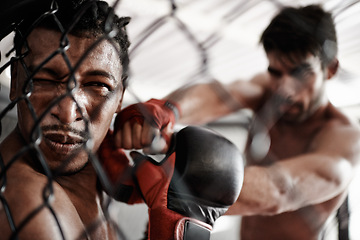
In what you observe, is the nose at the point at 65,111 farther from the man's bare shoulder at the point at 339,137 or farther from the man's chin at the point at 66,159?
the man's bare shoulder at the point at 339,137

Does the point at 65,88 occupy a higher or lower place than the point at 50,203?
higher

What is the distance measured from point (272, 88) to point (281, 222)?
1.74ft

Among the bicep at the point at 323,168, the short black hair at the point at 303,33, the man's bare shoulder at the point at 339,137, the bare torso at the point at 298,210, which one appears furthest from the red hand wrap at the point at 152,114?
the bare torso at the point at 298,210

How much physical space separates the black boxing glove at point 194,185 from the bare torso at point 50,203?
0.13 metres

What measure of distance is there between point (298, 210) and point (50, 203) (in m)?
1.04

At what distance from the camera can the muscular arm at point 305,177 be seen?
58 cm

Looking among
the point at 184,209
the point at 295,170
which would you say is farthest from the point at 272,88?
the point at 184,209

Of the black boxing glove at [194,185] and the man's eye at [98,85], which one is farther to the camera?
the man's eye at [98,85]

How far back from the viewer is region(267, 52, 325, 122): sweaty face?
91 cm

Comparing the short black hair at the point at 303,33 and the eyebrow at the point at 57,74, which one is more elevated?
the eyebrow at the point at 57,74

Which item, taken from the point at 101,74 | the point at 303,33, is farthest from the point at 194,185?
the point at 303,33

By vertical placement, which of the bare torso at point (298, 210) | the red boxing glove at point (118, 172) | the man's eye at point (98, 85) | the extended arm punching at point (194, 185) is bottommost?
the bare torso at point (298, 210)

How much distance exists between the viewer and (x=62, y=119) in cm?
46

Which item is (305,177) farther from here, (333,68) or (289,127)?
(289,127)
